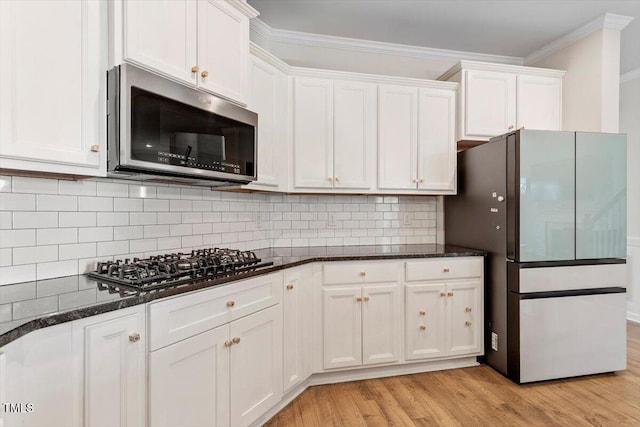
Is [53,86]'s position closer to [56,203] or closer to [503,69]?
[56,203]

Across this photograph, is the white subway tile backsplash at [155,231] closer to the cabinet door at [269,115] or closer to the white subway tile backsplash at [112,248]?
the white subway tile backsplash at [112,248]

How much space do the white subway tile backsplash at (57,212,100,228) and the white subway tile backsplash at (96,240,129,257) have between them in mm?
116

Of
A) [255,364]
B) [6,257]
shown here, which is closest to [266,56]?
[6,257]

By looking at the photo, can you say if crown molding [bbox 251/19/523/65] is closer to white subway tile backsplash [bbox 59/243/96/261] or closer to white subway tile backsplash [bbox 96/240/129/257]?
white subway tile backsplash [bbox 96/240/129/257]

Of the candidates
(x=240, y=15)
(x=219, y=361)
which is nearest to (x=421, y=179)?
(x=240, y=15)

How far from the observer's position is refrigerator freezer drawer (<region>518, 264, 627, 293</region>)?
8.34ft

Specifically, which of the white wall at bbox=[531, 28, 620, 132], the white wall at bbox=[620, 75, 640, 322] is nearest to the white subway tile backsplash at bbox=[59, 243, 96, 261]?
the white wall at bbox=[531, 28, 620, 132]

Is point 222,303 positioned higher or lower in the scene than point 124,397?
higher

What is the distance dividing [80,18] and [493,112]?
9.82 feet

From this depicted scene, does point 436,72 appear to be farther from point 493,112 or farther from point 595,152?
point 595,152

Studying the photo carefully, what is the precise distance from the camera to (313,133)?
2877 mm

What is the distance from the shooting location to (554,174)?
2.57 metres

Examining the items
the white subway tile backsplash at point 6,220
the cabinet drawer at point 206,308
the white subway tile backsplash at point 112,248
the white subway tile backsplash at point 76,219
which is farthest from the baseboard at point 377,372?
the white subway tile backsplash at point 6,220

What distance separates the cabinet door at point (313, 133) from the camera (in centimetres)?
284
